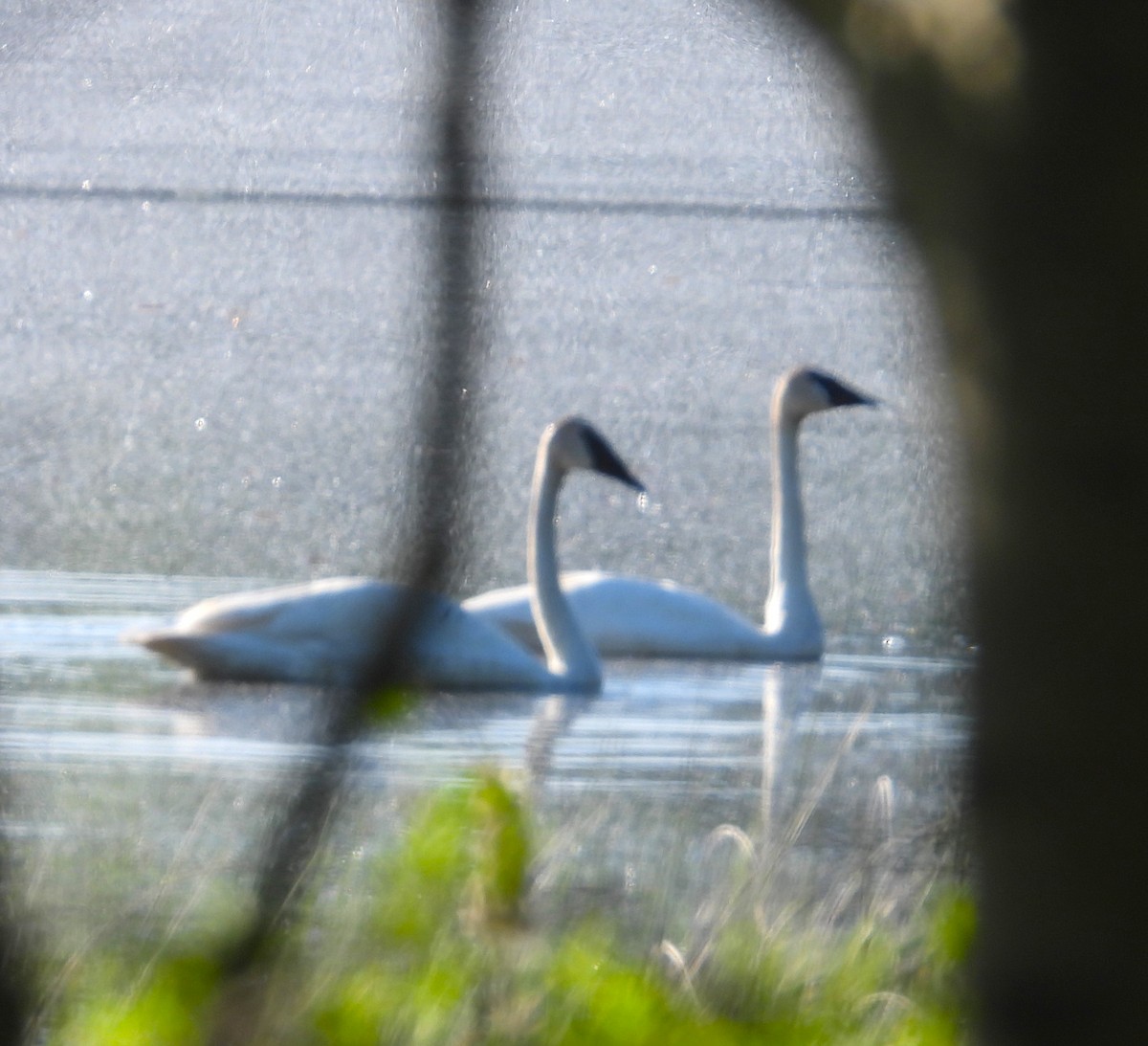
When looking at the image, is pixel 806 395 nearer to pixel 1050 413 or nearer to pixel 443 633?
pixel 443 633

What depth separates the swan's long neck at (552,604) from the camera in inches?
283

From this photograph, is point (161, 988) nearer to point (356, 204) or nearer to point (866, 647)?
point (866, 647)

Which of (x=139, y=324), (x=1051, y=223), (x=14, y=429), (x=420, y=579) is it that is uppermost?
(x=139, y=324)

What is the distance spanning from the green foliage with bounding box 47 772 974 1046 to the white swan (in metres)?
4.19

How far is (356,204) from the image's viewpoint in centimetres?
1232

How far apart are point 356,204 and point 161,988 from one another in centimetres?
1059

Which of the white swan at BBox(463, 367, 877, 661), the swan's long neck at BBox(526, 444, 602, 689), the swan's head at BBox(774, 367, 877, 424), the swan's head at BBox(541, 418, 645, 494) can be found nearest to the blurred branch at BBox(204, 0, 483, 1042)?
the swan's long neck at BBox(526, 444, 602, 689)

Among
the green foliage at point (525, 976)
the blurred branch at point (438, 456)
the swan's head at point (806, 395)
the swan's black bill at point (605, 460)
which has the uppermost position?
the swan's head at point (806, 395)

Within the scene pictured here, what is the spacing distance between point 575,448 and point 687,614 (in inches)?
25.6

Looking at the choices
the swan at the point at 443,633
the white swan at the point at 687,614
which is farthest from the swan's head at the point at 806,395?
the swan at the point at 443,633

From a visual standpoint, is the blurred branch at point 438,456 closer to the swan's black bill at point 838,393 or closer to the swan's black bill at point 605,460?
the swan's black bill at point 605,460

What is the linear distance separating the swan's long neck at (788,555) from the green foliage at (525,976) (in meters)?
4.30

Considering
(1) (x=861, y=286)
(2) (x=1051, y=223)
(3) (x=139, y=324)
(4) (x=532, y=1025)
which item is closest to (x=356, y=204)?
(3) (x=139, y=324)

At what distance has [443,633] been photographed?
22.3 feet
